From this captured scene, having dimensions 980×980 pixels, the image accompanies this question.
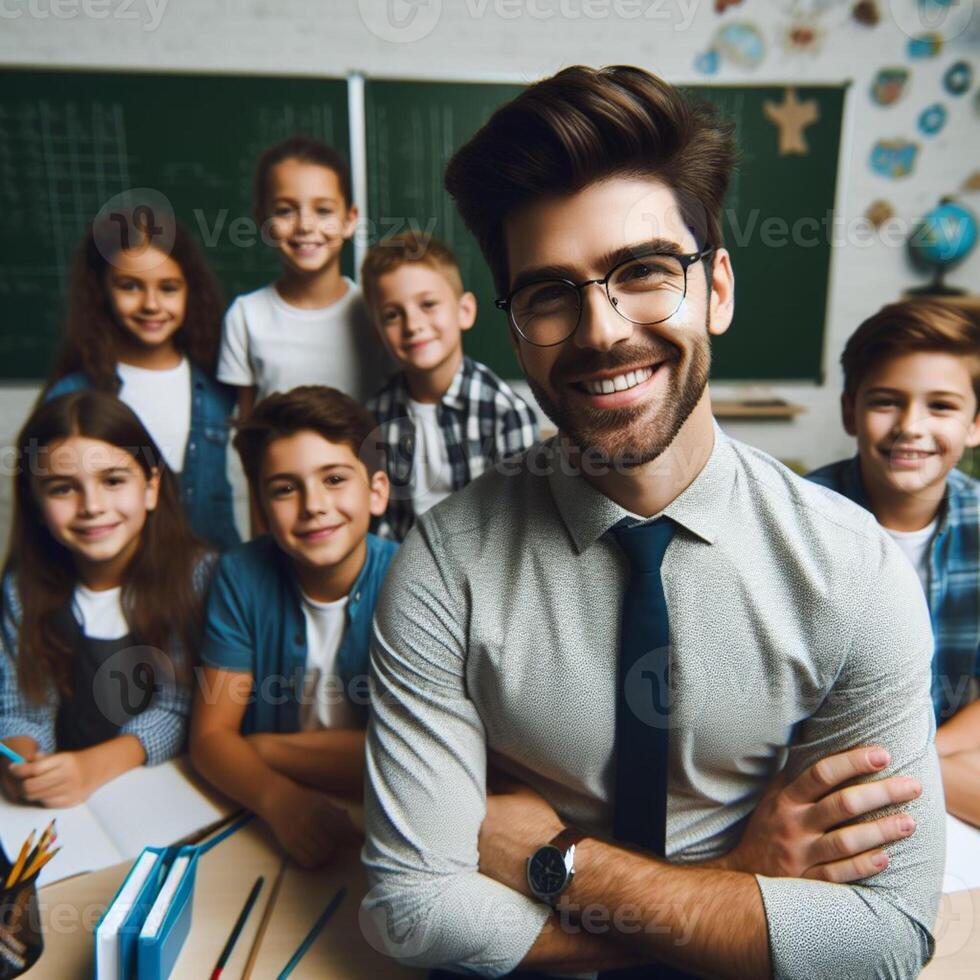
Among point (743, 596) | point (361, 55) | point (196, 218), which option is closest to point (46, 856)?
point (743, 596)

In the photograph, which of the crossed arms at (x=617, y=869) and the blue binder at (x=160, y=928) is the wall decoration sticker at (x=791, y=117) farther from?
the blue binder at (x=160, y=928)

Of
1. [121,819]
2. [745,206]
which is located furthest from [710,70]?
[121,819]

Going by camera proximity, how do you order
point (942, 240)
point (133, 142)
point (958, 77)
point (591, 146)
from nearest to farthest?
1. point (591, 146)
2. point (133, 142)
3. point (958, 77)
4. point (942, 240)

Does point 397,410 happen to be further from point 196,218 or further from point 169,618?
point 196,218

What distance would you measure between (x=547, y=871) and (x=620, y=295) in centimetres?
73

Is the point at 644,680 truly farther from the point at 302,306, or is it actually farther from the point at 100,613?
the point at 302,306

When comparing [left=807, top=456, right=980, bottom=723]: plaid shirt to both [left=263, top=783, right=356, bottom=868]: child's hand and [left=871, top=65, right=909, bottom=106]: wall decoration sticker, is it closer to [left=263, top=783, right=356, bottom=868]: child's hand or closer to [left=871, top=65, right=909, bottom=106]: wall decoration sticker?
[left=263, top=783, right=356, bottom=868]: child's hand

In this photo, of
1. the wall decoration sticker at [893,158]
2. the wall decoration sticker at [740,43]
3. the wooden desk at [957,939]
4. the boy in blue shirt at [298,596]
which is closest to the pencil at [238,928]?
the boy in blue shirt at [298,596]

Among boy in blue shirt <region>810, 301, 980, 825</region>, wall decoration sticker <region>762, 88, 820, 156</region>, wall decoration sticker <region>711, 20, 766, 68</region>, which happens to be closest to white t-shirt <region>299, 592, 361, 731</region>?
boy in blue shirt <region>810, 301, 980, 825</region>

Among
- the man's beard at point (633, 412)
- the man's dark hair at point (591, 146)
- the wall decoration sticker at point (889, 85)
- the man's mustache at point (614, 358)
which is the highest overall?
the wall decoration sticker at point (889, 85)

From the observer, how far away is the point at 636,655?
1097 millimetres

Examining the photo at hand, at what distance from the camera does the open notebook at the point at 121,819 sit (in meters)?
1.29

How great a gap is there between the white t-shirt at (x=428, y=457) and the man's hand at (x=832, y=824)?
1117 mm

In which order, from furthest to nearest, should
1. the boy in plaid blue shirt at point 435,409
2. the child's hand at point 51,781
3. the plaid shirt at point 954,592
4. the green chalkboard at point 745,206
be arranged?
the green chalkboard at point 745,206 < the boy in plaid blue shirt at point 435,409 < the plaid shirt at point 954,592 < the child's hand at point 51,781
